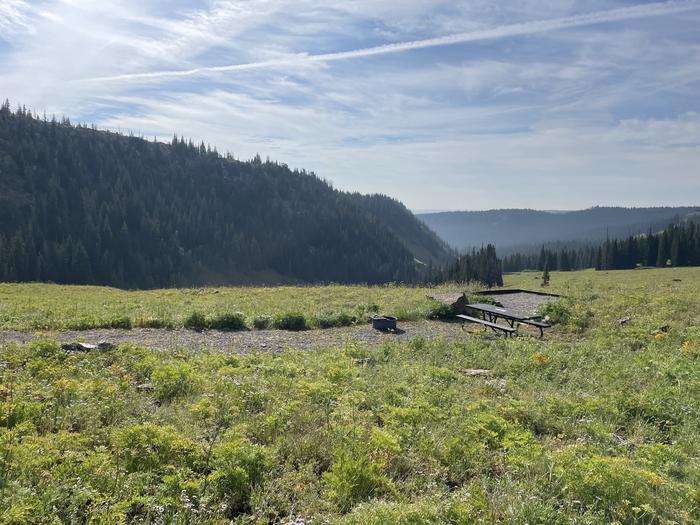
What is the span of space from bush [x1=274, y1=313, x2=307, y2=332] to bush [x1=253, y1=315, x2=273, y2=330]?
0.28 metres

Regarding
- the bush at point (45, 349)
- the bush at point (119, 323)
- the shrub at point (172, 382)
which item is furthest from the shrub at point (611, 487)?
the bush at point (119, 323)

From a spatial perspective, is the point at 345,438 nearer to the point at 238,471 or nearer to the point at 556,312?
the point at 238,471

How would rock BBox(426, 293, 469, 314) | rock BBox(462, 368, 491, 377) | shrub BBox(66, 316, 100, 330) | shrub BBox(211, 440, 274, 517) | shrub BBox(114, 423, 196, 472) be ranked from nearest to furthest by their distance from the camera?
shrub BBox(211, 440, 274, 517)
shrub BBox(114, 423, 196, 472)
rock BBox(462, 368, 491, 377)
shrub BBox(66, 316, 100, 330)
rock BBox(426, 293, 469, 314)

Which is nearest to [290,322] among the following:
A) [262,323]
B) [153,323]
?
[262,323]

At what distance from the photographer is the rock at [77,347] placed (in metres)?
11.2

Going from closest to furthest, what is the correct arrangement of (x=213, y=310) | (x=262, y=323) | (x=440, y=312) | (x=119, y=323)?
(x=119, y=323) → (x=262, y=323) → (x=213, y=310) → (x=440, y=312)

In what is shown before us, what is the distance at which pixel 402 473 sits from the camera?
6.02 meters

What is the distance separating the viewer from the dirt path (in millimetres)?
13461

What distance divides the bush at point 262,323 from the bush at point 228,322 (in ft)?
1.37

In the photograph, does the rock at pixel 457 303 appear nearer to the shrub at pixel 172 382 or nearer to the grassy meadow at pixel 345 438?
the grassy meadow at pixel 345 438

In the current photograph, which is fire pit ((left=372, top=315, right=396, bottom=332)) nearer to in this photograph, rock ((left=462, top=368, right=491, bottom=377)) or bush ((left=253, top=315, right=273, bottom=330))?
bush ((left=253, top=315, right=273, bottom=330))

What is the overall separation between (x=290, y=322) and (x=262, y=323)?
3.72 ft

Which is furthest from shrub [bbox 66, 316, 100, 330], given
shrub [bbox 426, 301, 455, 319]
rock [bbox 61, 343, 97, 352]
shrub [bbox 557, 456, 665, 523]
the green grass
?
shrub [bbox 557, 456, 665, 523]

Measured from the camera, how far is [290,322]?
17.7 m
